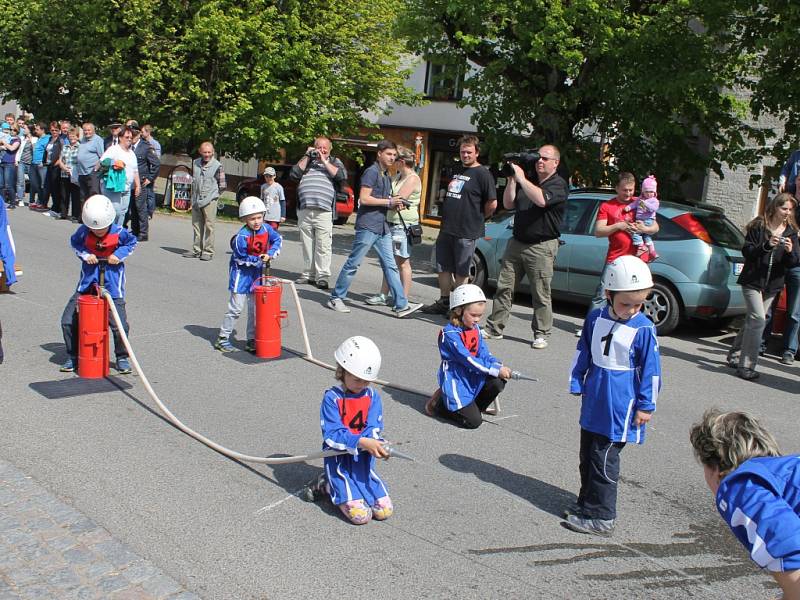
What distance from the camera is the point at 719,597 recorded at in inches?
171

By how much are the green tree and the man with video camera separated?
4.21m

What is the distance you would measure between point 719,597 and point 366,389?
2150 millimetres

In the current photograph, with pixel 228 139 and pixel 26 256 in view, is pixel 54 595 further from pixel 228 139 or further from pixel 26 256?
pixel 228 139

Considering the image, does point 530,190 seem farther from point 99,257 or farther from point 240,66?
point 240,66

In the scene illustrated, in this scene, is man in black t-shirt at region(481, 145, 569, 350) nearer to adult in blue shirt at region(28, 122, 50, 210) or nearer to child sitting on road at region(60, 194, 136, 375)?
child sitting on road at region(60, 194, 136, 375)

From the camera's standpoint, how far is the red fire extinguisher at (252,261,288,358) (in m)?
8.20

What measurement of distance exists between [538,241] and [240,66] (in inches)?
588

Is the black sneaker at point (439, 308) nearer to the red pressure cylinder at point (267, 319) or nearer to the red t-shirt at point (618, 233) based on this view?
the red t-shirt at point (618, 233)

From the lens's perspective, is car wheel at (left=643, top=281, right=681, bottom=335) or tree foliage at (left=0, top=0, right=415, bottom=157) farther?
tree foliage at (left=0, top=0, right=415, bottom=157)

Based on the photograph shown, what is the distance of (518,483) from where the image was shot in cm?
571

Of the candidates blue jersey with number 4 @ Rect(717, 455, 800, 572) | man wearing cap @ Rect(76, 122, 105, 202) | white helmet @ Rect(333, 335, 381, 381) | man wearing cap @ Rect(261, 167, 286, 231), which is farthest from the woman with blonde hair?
man wearing cap @ Rect(76, 122, 105, 202)

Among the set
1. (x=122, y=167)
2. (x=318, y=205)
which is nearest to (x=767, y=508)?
(x=318, y=205)

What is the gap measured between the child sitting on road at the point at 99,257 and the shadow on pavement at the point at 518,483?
3.22 m

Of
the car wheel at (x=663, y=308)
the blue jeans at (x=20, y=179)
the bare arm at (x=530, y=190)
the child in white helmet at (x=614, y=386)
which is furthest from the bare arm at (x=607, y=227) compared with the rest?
the blue jeans at (x=20, y=179)
